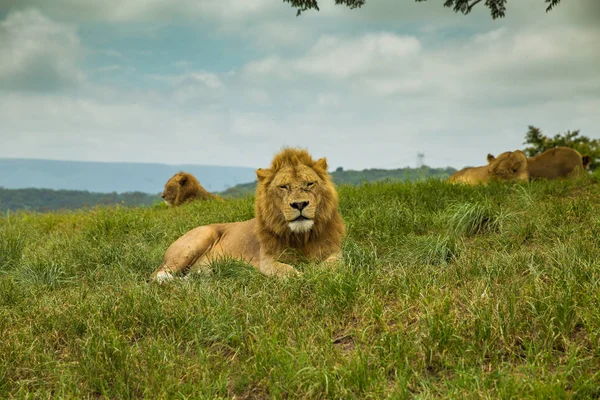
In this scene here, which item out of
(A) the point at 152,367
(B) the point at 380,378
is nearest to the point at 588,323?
(B) the point at 380,378

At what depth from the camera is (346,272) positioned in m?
5.09

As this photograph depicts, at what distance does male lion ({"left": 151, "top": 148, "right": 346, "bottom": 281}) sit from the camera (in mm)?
5789

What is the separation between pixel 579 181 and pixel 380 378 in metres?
8.78

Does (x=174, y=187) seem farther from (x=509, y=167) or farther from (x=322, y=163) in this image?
(x=322, y=163)

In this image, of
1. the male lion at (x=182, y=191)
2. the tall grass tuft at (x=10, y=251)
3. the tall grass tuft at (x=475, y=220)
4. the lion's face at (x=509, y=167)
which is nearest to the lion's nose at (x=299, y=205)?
the tall grass tuft at (x=475, y=220)

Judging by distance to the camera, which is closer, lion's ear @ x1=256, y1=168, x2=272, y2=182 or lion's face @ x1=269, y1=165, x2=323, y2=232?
lion's face @ x1=269, y1=165, x2=323, y2=232

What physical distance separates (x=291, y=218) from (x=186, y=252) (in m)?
1.48

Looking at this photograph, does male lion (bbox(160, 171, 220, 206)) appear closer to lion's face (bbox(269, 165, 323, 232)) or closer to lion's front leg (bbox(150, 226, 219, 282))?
lion's front leg (bbox(150, 226, 219, 282))

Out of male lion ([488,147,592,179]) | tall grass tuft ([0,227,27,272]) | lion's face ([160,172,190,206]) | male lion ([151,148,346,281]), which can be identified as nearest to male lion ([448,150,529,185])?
male lion ([488,147,592,179])

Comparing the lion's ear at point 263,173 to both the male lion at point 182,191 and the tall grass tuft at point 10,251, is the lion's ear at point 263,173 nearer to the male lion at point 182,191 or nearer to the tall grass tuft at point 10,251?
the tall grass tuft at point 10,251

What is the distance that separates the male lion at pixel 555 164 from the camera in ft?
44.9

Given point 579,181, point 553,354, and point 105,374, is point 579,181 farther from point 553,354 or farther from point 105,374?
point 105,374

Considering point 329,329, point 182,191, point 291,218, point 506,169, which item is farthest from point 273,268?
point 182,191

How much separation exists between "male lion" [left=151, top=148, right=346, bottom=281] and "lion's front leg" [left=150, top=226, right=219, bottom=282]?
14mm
